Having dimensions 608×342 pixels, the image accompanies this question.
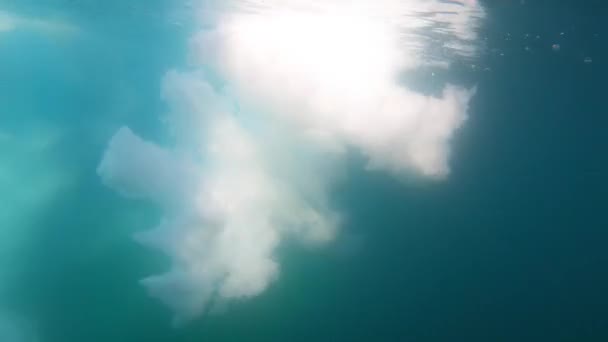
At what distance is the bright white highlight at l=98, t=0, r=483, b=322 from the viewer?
559 inches

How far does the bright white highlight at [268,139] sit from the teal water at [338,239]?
0.84 m

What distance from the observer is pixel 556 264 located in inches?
816

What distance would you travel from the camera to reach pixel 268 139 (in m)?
16.5

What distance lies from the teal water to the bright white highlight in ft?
2.76

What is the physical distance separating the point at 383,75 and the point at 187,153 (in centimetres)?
897

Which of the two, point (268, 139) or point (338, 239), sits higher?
point (268, 139)

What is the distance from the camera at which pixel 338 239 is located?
1630 cm

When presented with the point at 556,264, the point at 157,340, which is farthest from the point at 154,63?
the point at 556,264

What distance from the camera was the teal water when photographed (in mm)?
14406

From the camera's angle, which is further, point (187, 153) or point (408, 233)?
point (408, 233)

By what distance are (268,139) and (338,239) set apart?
5.27 m

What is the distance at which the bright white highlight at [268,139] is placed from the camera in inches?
559

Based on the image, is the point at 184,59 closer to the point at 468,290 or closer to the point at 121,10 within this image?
the point at 121,10

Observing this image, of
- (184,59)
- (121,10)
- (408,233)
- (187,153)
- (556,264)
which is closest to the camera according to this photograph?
(121,10)
